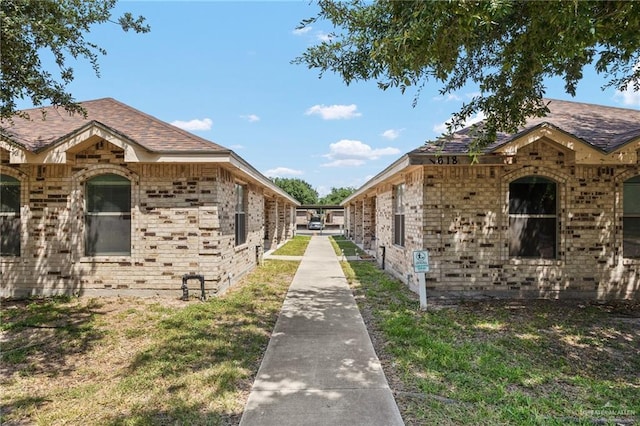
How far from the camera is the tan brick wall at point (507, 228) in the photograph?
750 cm

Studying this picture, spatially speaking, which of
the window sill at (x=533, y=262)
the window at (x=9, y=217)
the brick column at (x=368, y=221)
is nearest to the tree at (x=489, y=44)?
the window sill at (x=533, y=262)

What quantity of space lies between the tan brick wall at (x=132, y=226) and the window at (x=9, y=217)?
0.23m

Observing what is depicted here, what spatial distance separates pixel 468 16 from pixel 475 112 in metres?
2.53

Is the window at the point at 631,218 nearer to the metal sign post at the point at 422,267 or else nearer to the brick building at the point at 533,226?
the brick building at the point at 533,226

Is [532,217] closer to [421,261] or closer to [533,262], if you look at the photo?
[533,262]

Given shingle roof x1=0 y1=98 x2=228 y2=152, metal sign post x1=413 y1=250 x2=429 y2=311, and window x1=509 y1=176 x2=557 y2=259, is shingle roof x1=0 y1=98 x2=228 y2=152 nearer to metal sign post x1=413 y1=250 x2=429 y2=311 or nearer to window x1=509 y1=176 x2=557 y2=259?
metal sign post x1=413 y1=250 x2=429 y2=311

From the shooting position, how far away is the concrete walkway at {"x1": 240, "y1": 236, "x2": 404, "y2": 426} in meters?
3.12

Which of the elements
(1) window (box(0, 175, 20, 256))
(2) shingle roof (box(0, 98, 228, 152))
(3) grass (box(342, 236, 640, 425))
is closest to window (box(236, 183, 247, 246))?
(2) shingle roof (box(0, 98, 228, 152))

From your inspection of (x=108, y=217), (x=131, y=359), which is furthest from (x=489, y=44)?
(x=108, y=217)

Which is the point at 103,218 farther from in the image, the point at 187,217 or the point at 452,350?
the point at 452,350

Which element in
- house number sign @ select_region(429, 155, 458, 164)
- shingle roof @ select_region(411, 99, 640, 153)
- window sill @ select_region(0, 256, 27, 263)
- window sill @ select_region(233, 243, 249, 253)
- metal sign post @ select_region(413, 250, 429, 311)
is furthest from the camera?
window sill @ select_region(233, 243, 249, 253)

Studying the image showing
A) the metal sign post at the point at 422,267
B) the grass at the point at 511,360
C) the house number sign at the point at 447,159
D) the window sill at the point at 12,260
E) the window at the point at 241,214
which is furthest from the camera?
the window at the point at 241,214

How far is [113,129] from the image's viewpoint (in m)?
6.91

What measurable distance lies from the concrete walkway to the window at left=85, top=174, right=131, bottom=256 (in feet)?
13.3
